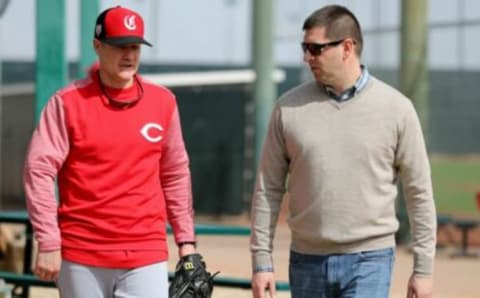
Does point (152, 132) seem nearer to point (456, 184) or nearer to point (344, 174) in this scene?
point (344, 174)

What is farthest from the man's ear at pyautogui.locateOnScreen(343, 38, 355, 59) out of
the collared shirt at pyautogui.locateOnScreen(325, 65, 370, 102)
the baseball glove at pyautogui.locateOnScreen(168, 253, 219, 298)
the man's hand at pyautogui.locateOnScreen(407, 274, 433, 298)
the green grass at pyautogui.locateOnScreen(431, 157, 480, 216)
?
the green grass at pyautogui.locateOnScreen(431, 157, 480, 216)

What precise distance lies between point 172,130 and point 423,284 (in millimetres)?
1220

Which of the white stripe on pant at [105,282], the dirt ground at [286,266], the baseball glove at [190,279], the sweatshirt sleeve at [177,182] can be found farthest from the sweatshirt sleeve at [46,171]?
the dirt ground at [286,266]

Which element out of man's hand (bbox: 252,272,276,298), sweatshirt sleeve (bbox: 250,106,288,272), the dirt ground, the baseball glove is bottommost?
the dirt ground

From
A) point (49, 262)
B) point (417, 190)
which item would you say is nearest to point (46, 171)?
point (49, 262)

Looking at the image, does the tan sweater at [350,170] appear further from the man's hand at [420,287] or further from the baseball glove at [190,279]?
the baseball glove at [190,279]

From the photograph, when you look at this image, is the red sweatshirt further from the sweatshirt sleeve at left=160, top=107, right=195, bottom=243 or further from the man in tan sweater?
the man in tan sweater

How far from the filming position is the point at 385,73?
26156 mm

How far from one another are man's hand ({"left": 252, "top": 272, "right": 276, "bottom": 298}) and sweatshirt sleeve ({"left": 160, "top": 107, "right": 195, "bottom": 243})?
19.4 inches

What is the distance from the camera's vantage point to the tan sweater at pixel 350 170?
232 inches

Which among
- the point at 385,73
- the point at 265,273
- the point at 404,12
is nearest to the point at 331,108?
the point at 265,273

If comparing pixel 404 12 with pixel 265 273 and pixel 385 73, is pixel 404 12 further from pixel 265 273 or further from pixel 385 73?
pixel 265 273

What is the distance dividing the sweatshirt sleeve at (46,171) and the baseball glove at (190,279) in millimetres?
708

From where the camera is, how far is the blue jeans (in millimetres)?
5867
